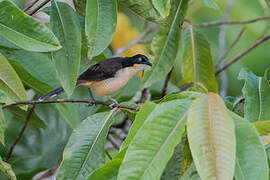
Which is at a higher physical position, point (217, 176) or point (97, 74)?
point (217, 176)

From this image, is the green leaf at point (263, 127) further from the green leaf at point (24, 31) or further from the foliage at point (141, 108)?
the green leaf at point (24, 31)

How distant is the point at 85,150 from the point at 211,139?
57 centimetres

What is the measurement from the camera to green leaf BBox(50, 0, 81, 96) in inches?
61.7

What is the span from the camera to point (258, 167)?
1.09m

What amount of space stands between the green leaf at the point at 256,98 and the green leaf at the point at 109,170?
1.69 ft

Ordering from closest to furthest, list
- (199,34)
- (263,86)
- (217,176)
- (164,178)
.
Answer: (217,176) < (164,178) < (263,86) < (199,34)

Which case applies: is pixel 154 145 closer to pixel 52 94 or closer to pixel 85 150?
pixel 85 150

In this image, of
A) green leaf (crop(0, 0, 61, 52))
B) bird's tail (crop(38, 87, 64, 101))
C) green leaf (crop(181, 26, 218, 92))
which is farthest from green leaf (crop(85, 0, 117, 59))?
bird's tail (crop(38, 87, 64, 101))

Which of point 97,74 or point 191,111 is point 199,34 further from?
point 191,111

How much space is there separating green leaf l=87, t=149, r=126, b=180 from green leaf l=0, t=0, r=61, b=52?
36cm

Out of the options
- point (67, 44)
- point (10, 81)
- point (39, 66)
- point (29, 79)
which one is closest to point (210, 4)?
point (67, 44)

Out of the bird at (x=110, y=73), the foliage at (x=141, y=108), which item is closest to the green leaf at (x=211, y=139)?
the foliage at (x=141, y=108)

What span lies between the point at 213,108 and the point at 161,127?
12 centimetres

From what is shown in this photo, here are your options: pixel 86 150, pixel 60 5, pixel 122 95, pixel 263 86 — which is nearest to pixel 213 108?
pixel 86 150
